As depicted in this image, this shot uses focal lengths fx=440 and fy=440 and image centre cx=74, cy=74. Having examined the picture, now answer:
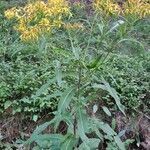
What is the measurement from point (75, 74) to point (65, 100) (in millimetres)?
265

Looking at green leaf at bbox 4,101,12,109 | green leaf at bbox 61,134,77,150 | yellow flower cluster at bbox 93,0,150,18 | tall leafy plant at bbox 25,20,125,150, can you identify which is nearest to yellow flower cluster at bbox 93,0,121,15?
yellow flower cluster at bbox 93,0,150,18

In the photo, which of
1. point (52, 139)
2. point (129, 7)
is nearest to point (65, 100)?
point (52, 139)

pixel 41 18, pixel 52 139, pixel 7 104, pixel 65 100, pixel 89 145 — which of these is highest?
pixel 41 18

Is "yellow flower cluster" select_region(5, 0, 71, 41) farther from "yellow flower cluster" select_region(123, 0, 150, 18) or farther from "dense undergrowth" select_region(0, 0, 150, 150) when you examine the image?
"yellow flower cluster" select_region(123, 0, 150, 18)

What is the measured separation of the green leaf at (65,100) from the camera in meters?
3.22

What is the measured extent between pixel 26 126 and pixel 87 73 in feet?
5.95

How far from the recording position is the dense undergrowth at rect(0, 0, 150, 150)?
3404 millimetres

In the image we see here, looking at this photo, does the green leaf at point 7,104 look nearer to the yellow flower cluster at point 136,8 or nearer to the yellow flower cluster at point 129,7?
the yellow flower cluster at point 129,7

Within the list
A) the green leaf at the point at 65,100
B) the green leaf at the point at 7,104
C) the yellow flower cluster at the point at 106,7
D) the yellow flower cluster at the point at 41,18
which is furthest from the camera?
the green leaf at the point at 7,104

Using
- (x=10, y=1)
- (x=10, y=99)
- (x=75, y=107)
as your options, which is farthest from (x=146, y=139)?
(x=10, y=1)

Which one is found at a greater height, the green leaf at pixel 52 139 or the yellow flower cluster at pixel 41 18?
the yellow flower cluster at pixel 41 18

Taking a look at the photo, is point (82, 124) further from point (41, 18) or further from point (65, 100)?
point (41, 18)

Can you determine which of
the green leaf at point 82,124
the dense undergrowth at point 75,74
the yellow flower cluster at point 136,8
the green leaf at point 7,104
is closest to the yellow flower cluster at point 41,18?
the dense undergrowth at point 75,74

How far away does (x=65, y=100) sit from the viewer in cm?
324
